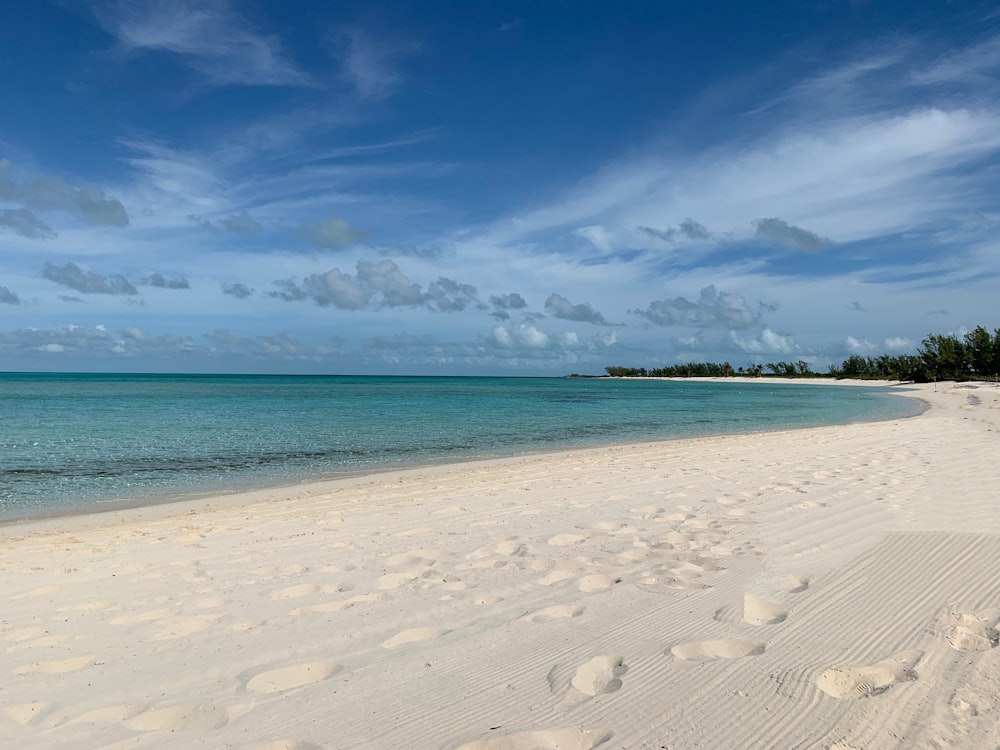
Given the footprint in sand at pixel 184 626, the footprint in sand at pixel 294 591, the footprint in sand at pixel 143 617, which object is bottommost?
the footprint in sand at pixel 294 591

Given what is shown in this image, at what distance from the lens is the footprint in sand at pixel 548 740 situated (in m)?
2.92

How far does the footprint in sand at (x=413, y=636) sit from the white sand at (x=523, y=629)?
0.02 m

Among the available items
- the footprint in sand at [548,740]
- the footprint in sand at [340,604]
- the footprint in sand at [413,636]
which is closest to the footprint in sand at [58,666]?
the footprint in sand at [340,604]

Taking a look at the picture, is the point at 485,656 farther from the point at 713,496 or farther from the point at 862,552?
the point at 713,496

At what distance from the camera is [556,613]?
4656 mm

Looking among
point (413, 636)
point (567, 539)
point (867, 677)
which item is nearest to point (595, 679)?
point (413, 636)

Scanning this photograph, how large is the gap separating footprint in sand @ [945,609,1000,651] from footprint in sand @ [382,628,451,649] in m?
3.28

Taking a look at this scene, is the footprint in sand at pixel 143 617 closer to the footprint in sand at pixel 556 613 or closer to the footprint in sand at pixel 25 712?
the footprint in sand at pixel 25 712

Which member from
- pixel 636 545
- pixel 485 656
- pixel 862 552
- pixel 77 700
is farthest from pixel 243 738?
pixel 862 552

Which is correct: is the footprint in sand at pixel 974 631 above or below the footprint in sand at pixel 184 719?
below

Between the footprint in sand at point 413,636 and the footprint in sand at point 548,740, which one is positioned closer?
the footprint in sand at point 548,740

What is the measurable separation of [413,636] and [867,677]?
9.22ft

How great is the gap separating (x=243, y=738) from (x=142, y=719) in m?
0.66

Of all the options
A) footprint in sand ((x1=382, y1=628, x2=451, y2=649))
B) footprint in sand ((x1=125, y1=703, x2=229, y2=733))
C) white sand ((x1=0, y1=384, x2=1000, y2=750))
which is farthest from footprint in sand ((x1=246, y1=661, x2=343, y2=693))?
footprint in sand ((x1=382, y1=628, x2=451, y2=649))
